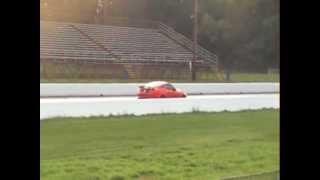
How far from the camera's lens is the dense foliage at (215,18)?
12219mm

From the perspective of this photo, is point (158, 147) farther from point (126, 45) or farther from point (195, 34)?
point (195, 34)

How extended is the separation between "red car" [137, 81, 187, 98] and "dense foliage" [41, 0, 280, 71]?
214 cm

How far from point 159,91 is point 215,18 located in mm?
3542

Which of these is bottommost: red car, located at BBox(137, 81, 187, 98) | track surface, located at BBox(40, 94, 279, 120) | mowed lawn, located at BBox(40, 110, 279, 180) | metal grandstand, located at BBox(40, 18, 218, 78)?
mowed lawn, located at BBox(40, 110, 279, 180)

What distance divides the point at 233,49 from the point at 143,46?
3322mm

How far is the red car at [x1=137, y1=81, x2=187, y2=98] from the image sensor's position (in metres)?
12.9

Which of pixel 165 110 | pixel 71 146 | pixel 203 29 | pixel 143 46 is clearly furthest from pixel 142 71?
pixel 71 146

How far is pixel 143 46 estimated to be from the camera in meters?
16.0

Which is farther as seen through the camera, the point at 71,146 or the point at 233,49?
the point at 233,49

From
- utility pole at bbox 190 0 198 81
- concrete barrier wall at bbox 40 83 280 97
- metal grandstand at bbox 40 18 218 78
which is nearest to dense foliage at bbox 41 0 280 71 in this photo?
utility pole at bbox 190 0 198 81

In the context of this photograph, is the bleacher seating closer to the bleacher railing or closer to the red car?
the bleacher railing

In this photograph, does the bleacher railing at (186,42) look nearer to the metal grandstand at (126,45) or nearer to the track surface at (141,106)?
the metal grandstand at (126,45)
